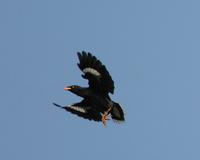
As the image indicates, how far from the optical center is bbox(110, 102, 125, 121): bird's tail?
23766 millimetres

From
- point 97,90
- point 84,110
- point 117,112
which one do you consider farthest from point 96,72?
point 84,110

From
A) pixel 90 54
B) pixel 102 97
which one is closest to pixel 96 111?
pixel 102 97

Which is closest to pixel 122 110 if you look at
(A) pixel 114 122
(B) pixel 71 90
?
(A) pixel 114 122

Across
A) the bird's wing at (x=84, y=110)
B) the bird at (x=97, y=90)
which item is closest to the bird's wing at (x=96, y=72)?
the bird at (x=97, y=90)

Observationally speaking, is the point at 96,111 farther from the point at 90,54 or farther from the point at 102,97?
the point at 90,54

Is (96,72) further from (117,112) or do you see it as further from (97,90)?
(117,112)

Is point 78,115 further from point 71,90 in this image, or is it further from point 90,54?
point 90,54

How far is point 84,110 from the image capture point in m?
24.8

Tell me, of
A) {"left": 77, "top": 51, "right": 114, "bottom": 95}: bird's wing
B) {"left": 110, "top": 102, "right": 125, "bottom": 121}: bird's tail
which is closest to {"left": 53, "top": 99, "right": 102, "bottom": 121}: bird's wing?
{"left": 110, "top": 102, "right": 125, "bottom": 121}: bird's tail

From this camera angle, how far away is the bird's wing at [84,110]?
80.9 ft

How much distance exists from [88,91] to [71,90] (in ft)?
2.23

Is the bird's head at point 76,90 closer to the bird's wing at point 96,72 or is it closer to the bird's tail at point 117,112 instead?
the bird's wing at point 96,72

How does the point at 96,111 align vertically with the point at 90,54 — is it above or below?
below

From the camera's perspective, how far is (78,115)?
2491cm
